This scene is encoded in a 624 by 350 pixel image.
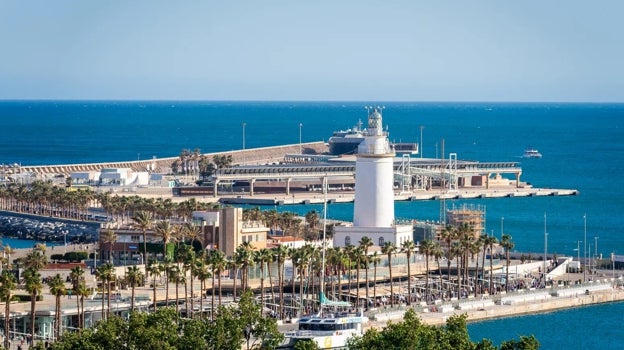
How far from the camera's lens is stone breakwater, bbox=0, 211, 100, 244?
109438 mm

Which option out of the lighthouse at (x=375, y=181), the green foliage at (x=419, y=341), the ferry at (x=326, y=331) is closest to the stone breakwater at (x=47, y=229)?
the lighthouse at (x=375, y=181)

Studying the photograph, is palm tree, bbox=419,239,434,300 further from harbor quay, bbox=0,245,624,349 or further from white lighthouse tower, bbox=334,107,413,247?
white lighthouse tower, bbox=334,107,413,247

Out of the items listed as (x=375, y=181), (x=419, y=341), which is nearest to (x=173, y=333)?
(x=419, y=341)

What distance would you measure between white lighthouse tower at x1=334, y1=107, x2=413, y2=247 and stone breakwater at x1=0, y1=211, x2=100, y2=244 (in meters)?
27.5

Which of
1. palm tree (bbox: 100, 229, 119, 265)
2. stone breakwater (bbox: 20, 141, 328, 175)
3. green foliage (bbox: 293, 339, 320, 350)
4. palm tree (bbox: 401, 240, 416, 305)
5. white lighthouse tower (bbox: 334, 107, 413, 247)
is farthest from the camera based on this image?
stone breakwater (bbox: 20, 141, 328, 175)

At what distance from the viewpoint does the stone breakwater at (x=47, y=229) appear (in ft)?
359

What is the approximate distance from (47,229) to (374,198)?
124 feet

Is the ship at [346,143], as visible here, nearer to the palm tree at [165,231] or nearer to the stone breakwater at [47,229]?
the stone breakwater at [47,229]

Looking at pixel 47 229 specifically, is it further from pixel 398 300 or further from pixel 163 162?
pixel 163 162

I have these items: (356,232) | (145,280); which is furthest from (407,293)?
(145,280)

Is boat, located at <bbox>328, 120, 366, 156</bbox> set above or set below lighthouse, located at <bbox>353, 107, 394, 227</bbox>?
above

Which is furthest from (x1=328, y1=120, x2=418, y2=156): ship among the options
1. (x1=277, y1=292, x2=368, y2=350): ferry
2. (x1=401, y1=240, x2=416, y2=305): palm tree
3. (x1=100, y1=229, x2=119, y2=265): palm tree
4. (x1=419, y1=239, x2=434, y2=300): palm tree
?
(x1=277, y1=292, x2=368, y2=350): ferry

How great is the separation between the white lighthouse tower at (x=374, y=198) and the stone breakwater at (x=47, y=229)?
→ 2748 centimetres

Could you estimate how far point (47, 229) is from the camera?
114250 mm
